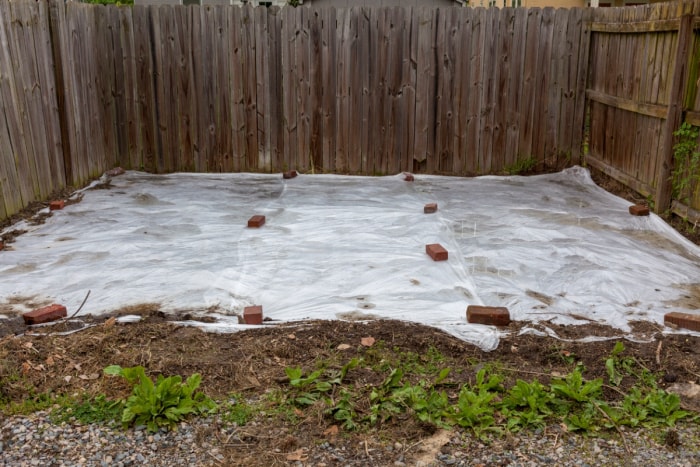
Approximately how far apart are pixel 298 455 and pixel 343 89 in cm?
615

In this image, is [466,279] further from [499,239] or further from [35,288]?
[35,288]

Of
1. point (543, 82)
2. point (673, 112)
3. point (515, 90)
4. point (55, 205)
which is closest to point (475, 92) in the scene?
point (515, 90)

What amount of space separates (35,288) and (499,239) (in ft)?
12.3

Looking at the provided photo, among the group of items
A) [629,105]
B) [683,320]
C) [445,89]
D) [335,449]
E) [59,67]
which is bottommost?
[335,449]

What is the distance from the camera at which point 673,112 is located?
618 cm

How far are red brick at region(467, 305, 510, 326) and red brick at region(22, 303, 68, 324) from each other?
256 centimetres

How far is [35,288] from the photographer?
468 centimetres

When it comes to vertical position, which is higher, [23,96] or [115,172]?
[23,96]

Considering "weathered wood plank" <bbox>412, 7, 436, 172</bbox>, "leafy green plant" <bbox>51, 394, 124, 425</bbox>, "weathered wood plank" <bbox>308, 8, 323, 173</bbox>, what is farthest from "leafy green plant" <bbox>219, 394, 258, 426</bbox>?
"weathered wood plank" <bbox>412, 7, 436, 172</bbox>

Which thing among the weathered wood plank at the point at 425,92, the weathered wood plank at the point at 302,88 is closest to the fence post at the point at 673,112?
the weathered wood plank at the point at 425,92

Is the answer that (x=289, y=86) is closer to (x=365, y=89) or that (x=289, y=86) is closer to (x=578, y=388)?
(x=365, y=89)

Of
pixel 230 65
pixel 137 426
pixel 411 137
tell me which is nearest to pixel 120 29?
pixel 230 65

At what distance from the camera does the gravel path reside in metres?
2.83

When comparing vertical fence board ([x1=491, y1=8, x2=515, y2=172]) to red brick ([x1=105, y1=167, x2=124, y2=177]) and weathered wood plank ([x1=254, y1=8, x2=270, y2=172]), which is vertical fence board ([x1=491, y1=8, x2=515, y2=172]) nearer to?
weathered wood plank ([x1=254, y1=8, x2=270, y2=172])
